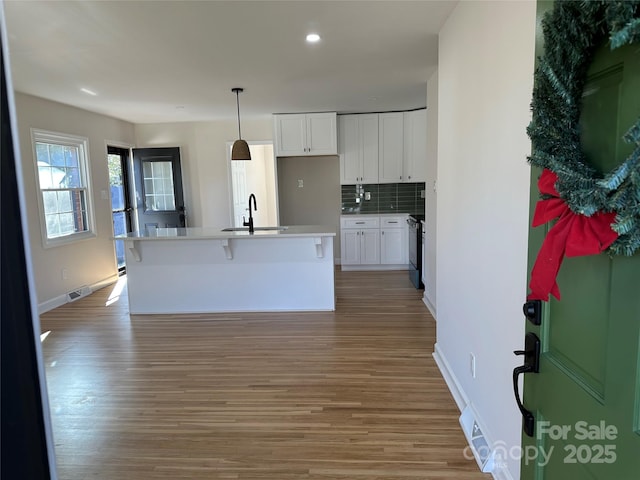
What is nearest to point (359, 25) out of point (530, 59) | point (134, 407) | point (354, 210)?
point (530, 59)

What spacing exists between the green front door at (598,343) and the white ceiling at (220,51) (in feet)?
6.77

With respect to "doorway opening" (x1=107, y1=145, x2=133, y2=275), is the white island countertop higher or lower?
lower

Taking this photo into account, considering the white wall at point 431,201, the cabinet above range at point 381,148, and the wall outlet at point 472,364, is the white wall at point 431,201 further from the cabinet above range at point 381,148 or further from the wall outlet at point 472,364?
the wall outlet at point 472,364

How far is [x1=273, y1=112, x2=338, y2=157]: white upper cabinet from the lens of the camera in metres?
6.03

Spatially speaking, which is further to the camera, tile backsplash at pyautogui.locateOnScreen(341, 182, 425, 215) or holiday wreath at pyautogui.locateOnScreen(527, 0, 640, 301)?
tile backsplash at pyautogui.locateOnScreen(341, 182, 425, 215)

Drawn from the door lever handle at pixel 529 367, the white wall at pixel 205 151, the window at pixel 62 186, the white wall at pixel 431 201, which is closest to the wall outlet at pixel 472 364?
the door lever handle at pixel 529 367

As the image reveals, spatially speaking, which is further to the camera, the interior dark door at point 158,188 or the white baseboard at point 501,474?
the interior dark door at point 158,188

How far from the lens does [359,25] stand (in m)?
2.81

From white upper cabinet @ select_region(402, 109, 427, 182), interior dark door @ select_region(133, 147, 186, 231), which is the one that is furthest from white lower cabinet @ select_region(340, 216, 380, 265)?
interior dark door @ select_region(133, 147, 186, 231)

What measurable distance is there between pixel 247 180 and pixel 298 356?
4956 mm

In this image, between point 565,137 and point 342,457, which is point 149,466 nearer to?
point 342,457

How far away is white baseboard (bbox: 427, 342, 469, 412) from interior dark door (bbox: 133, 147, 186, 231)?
5.06 meters

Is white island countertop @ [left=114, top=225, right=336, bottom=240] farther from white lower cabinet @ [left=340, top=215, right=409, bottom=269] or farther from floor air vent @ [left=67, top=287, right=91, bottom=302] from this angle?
white lower cabinet @ [left=340, top=215, right=409, bottom=269]

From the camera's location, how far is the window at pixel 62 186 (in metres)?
4.75
